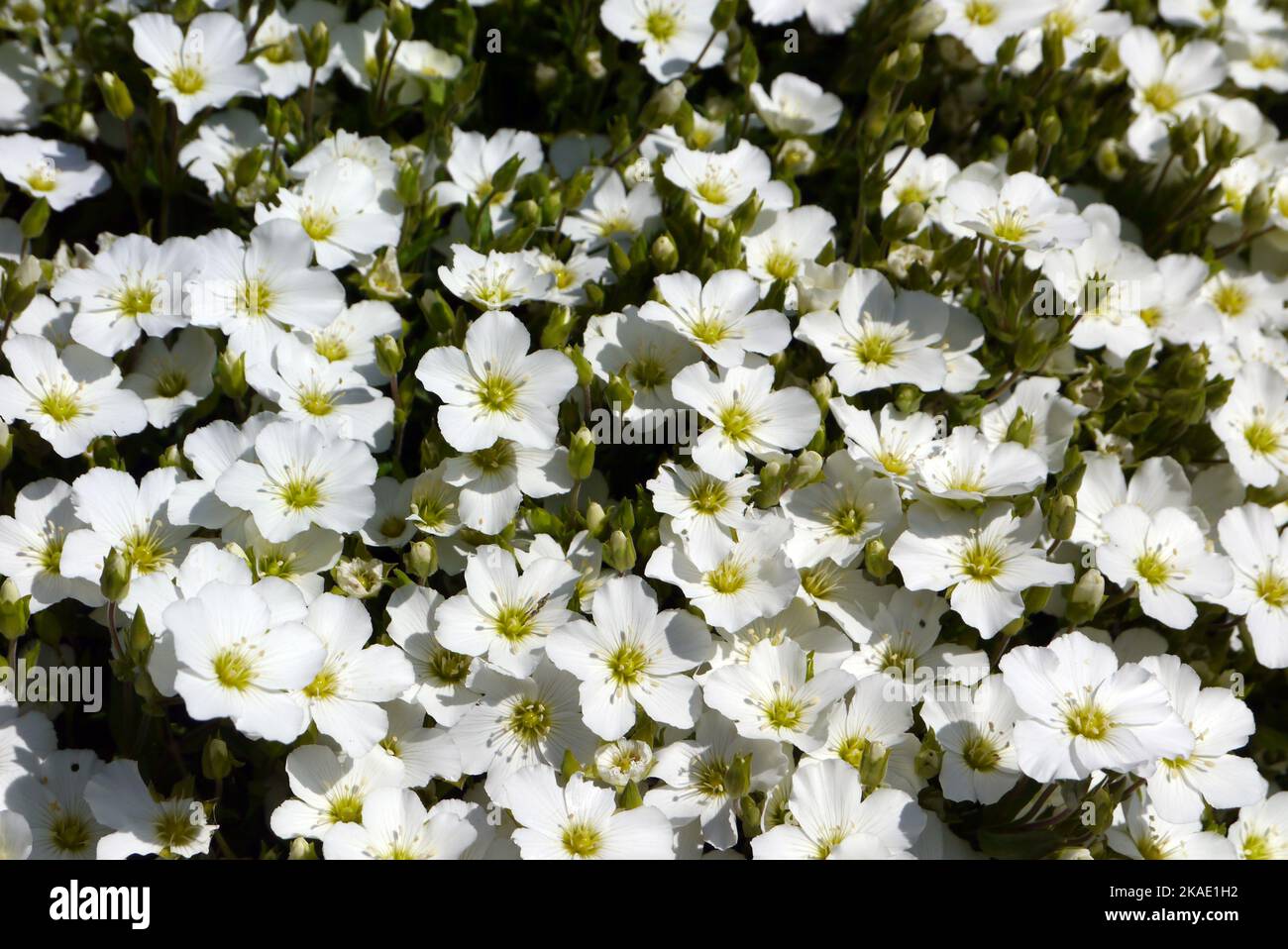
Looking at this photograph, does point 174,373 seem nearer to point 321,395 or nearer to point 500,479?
point 321,395

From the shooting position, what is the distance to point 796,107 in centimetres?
361

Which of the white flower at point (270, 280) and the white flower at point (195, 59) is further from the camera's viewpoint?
the white flower at point (195, 59)

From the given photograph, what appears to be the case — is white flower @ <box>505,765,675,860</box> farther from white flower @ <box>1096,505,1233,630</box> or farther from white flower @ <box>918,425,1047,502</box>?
white flower @ <box>1096,505,1233,630</box>

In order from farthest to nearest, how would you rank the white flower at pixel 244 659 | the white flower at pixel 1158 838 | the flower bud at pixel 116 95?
the flower bud at pixel 116 95 < the white flower at pixel 1158 838 < the white flower at pixel 244 659

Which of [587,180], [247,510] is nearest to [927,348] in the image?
[587,180]

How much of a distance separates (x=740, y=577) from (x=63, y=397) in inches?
63.5

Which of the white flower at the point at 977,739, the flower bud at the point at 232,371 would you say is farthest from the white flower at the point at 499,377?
the white flower at the point at 977,739

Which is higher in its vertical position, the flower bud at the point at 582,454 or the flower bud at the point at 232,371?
the flower bud at the point at 232,371

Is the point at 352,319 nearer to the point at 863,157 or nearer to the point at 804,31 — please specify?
the point at 863,157

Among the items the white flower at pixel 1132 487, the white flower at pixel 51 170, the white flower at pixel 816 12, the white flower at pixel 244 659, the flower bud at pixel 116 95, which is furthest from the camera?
the white flower at pixel 816 12

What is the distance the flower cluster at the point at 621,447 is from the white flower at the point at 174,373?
14 millimetres

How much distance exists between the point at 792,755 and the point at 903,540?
54 cm

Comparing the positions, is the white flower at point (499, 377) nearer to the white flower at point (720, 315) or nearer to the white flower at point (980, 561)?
the white flower at point (720, 315)

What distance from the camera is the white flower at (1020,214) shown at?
10.3ft
